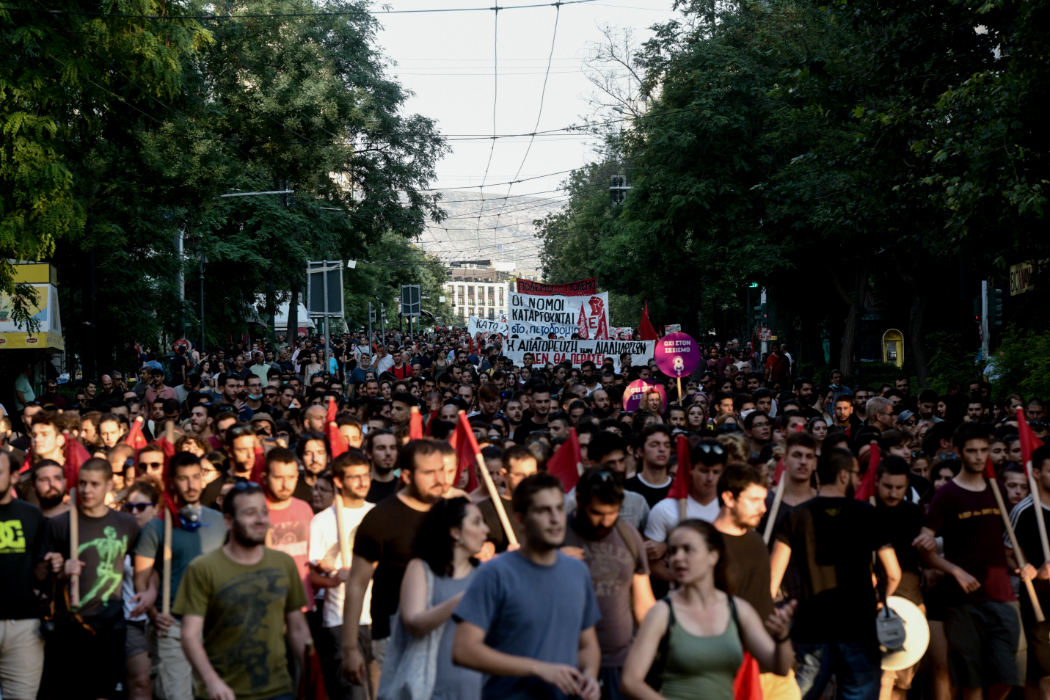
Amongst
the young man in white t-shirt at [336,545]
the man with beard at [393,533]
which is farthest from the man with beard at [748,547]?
the young man in white t-shirt at [336,545]

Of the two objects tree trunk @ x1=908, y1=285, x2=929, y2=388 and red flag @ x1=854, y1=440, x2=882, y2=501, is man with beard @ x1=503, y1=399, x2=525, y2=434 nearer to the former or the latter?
red flag @ x1=854, y1=440, x2=882, y2=501

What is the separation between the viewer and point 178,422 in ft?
46.0

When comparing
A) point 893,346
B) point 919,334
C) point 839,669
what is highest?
point 919,334

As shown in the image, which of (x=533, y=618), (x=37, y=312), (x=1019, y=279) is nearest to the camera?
(x=533, y=618)

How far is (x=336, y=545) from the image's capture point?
657 centimetres

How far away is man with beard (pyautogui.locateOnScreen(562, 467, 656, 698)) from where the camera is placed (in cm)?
524

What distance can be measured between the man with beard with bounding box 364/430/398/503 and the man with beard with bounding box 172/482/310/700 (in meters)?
2.11

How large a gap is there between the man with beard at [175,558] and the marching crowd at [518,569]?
0.04 feet

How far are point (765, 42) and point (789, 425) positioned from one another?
19.2 metres

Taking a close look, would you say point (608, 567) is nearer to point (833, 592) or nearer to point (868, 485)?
point (833, 592)

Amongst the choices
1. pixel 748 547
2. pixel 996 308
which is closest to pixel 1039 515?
pixel 748 547

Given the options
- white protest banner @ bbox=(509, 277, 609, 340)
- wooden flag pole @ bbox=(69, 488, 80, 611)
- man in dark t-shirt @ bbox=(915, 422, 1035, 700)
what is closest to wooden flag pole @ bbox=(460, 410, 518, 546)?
wooden flag pole @ bbox=(69, 488, 80, 611)

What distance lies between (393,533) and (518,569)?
1.37 m

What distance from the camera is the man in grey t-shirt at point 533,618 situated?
Answer: 4.12m
